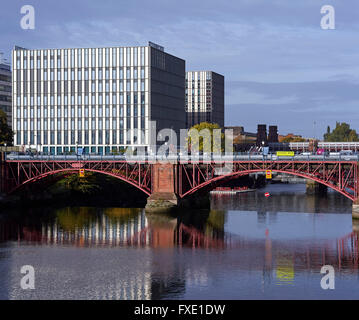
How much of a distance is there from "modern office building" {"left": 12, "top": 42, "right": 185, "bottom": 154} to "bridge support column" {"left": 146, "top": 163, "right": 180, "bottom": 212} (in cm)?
7513

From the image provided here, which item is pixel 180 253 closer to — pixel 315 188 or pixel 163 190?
pixel 163 190

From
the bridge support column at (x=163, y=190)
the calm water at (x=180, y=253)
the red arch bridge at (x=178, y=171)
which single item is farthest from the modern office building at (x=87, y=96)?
the bridge support column at (x=163, y=190)

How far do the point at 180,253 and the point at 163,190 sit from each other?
39407 mm

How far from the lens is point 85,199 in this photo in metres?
144

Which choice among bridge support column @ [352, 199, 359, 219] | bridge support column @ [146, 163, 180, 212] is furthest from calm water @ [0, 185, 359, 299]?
bridge support column @ [146, 163, 180, 212]

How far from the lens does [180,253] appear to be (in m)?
78.8

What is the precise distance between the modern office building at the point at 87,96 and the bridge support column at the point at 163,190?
75127mm

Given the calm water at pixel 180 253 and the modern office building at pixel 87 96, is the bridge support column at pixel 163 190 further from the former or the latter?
the modern office building at pixel 87 96

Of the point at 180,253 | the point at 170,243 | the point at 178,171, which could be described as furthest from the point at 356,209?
the point at 180,253

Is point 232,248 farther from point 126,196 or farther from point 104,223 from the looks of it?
point 126,196

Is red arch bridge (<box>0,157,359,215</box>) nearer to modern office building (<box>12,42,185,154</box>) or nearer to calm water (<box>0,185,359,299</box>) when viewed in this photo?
calm water (<box>0,185,359,299</box>)

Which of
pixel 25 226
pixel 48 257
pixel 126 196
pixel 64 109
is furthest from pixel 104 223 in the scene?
pixel 64 109
